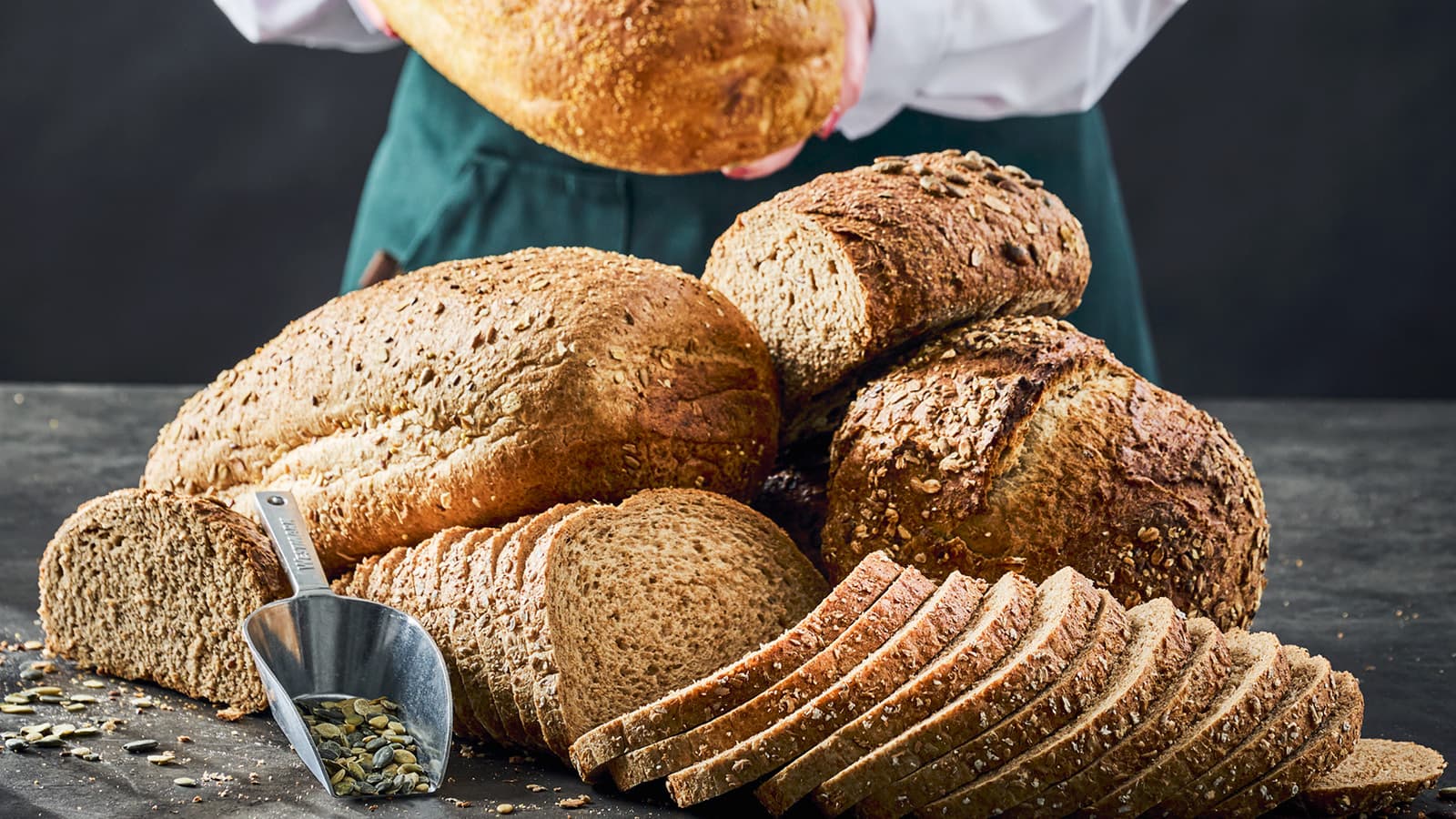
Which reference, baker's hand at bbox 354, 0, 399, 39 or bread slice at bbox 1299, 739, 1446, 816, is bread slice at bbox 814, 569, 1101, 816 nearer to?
bread slice at bbox 1299, 739, 1446, 816

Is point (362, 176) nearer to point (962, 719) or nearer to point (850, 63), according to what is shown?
point (850, 63)

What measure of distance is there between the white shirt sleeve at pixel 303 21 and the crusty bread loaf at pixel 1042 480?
2068 mm

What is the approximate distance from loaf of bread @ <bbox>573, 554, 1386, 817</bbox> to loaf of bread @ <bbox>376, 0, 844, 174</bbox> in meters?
0.99

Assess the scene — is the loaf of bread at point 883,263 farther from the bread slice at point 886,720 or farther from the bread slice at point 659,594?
the bread slice at point 886,720

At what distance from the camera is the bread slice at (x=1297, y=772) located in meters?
1.96

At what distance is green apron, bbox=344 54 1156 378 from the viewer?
3949 millimetres

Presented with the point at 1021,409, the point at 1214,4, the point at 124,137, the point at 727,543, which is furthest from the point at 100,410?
the point at 1214,4

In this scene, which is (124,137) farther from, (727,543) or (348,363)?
(727,543)

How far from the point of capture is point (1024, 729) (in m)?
1.92

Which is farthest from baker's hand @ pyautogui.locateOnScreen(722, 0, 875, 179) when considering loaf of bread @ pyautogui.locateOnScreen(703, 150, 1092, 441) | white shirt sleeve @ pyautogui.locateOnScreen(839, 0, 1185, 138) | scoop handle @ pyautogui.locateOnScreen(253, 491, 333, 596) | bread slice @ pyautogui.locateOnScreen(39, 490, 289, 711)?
bread slice @ pyautogui.locateOnScreen(39, 490, 289, 711)

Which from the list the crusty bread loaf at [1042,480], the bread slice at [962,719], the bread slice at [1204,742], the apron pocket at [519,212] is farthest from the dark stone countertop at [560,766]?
the apron pocket at [519,212]

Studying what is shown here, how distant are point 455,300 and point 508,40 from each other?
47cm

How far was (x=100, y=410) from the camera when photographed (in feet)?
15.0

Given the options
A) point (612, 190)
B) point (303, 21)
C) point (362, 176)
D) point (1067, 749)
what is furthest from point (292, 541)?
point (362, 176)
